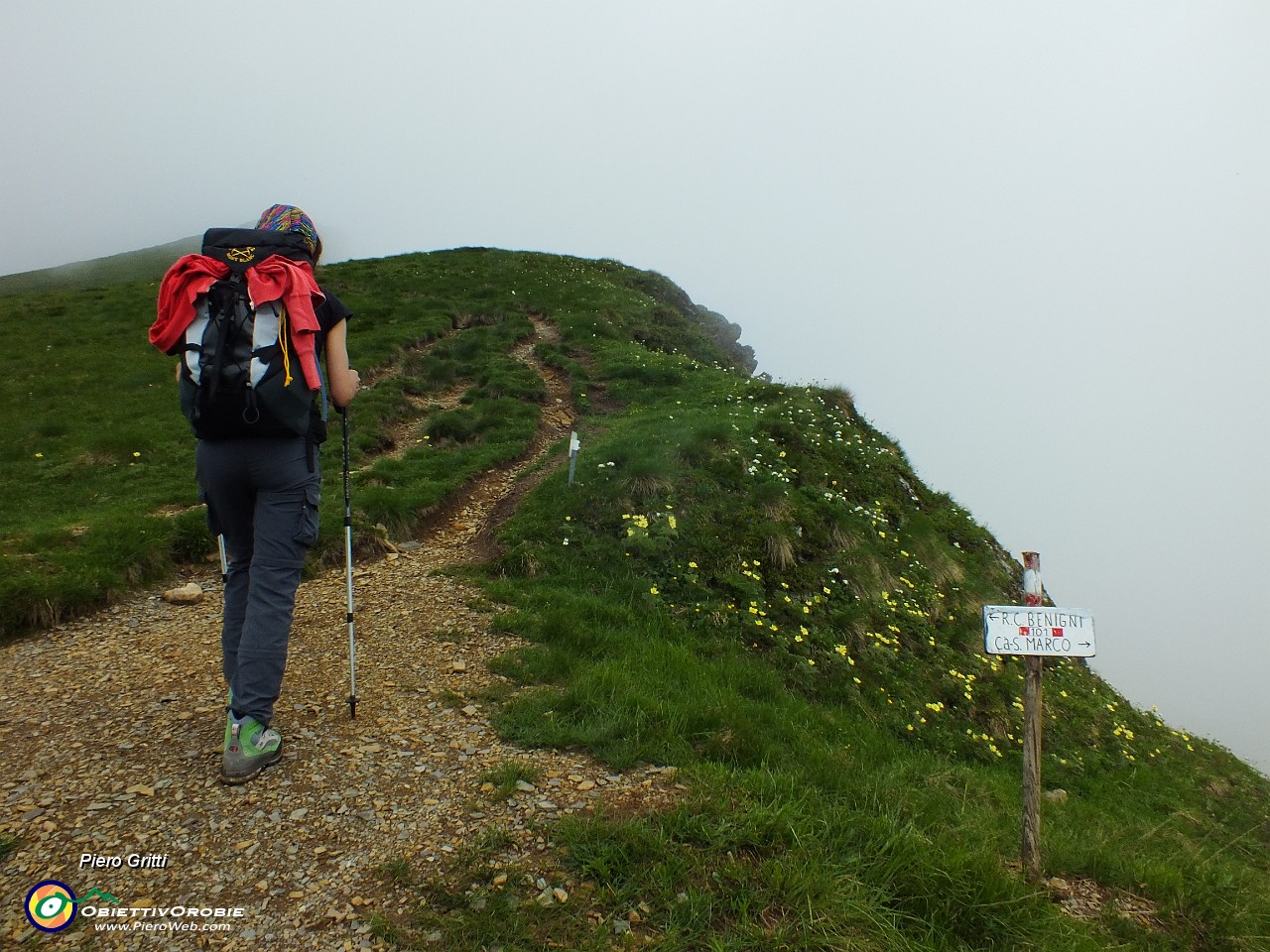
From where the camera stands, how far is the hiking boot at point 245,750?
14.1ft

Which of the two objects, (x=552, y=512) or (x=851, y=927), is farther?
(x=552, y=512)

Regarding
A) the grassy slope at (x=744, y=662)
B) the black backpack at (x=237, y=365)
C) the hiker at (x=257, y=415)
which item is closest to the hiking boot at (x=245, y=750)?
the hiker at (x=257, y=415)

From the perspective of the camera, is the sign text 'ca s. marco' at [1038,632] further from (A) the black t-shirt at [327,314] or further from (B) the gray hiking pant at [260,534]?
(A) the black t-shirt at [327,314]

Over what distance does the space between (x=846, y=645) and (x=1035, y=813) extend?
404 centimetres

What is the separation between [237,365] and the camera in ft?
13.0

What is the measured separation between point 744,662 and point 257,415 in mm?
5552

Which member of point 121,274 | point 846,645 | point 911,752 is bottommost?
point 911,752

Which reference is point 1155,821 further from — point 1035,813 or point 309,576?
point 309,576

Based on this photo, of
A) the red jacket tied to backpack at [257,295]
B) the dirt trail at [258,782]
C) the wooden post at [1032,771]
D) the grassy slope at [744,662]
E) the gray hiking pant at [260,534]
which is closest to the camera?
the dirt trail at [258,782]

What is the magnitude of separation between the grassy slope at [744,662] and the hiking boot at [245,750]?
4.67ft

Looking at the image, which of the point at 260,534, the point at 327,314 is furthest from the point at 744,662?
the point at 327,314

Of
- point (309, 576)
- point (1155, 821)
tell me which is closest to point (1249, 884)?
point (1155, 821)

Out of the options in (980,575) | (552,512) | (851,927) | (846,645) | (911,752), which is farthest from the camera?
(980,575)

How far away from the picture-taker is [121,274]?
6962 centimetres
